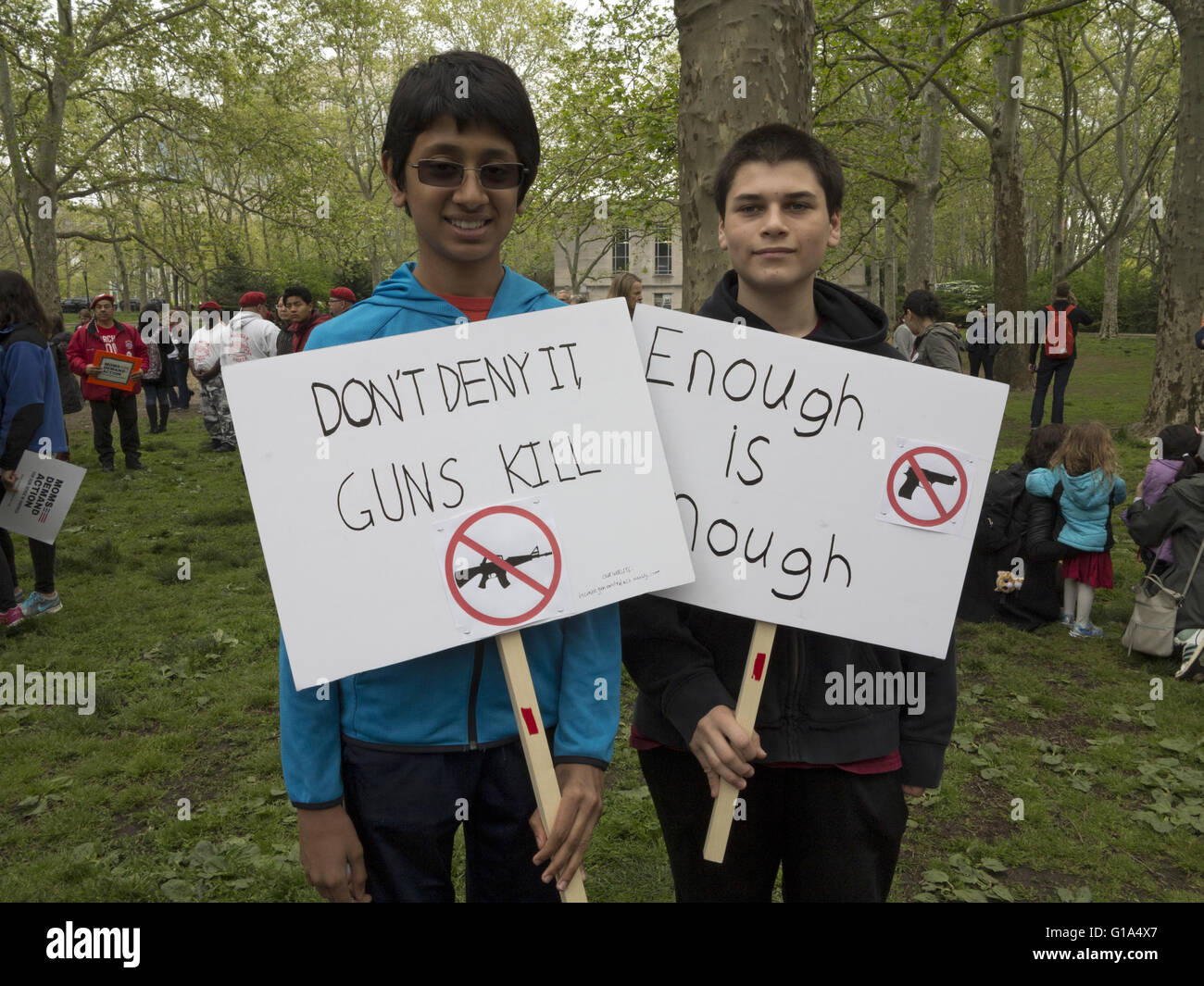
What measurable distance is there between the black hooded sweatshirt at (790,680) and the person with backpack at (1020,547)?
4.78m

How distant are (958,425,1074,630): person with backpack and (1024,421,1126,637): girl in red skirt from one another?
4.5 inches

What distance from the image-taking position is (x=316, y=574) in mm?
1655

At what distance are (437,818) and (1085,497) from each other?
5650 millimetres

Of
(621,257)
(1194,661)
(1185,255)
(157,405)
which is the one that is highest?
(621,257)

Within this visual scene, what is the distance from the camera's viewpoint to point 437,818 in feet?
5.82

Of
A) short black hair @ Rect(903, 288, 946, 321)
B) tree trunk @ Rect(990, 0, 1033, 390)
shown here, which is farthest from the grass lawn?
tree trunk @ Rect(990, 0, 1033, 390)

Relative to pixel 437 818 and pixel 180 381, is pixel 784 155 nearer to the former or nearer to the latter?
pixel 437 818

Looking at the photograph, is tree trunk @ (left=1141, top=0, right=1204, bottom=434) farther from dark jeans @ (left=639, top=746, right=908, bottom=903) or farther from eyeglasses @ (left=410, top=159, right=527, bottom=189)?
eyeglasses @ (left=410, top=159, right=527, bottom=189)

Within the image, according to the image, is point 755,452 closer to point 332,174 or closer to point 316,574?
point 316,574

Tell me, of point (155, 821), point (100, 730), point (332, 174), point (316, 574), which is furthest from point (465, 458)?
point (332, 174)

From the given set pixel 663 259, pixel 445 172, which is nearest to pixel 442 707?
pixel 445 172

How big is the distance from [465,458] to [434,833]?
0.74m

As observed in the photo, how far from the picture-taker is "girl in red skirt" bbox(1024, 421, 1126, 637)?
6.07 metres

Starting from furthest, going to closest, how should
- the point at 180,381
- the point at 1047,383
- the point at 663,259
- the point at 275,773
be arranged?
1. the point at 663,259
2. the point at 180,381
3. the point at 1047,383
4. the point at 275,773
